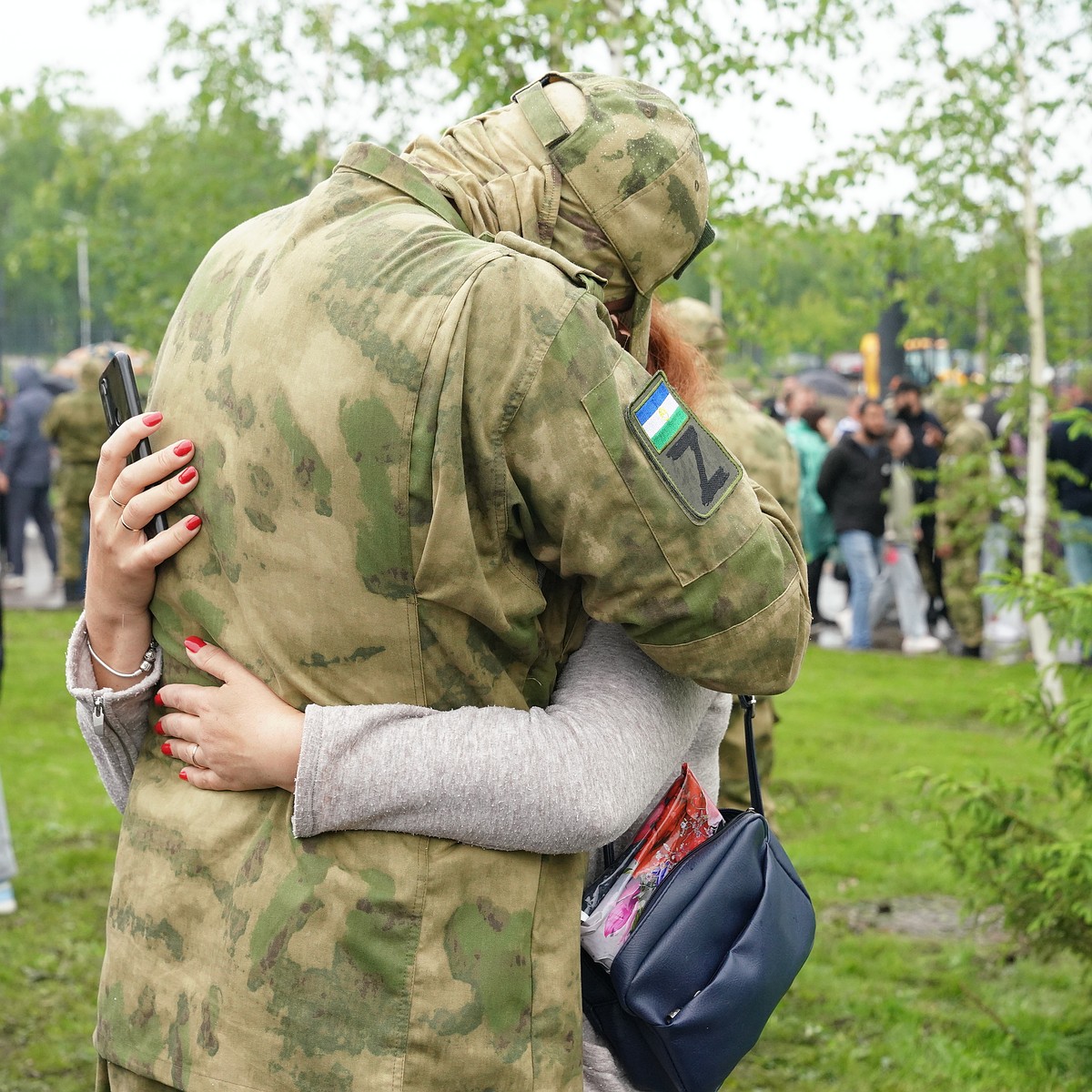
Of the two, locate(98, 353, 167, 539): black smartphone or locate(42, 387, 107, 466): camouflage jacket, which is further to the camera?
locate(42, 387, 107, 466): camouflage jacket

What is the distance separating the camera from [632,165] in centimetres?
158

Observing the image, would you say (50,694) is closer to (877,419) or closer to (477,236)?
(877,419)

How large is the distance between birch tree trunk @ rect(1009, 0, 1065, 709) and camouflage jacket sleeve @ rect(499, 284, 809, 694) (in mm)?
6294

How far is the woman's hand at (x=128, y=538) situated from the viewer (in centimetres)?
156

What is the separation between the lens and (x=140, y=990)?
1.57m

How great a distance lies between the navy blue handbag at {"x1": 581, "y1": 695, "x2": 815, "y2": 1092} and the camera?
1.59 m

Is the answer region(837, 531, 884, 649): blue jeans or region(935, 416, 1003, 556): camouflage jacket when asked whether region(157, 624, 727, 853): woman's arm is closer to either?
region(935, 416, 1003, 556): camouflage jacket

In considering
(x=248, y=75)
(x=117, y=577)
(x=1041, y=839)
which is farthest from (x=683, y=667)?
(x=248, y=75)

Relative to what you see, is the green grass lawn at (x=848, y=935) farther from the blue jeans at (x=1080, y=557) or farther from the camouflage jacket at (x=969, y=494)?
the blue jeans at (x=1080, y=557)

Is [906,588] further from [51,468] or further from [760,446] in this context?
[51,468]

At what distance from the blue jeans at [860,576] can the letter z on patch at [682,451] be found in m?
9.63

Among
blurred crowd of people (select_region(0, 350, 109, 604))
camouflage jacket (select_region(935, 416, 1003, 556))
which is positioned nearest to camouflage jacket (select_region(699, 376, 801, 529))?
camouflage jacket (select_region(935, 416, 1003, 556))

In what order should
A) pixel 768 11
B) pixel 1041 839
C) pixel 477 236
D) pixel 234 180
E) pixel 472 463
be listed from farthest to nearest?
pixel 234 180, pixel 768 11, pixel 1041 839, pixel 477 236, pixel 472 463

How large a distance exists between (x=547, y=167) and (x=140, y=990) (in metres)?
1.09
